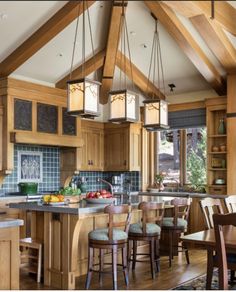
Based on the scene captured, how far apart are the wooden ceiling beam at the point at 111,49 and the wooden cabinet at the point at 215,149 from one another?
6.20ft

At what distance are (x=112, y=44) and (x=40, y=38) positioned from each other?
1.37 metres

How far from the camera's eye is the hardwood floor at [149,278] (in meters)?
4.42

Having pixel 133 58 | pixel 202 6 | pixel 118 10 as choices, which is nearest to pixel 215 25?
pixel 118 10

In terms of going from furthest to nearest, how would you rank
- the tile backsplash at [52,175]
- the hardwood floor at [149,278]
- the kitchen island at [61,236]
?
the tile backsplash at [52,175] < the hardwood floor at [149,278] < the kitchen island at [61,236]

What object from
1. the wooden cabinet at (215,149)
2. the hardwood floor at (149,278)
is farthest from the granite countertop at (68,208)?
the wooden cabinet at (215,149)

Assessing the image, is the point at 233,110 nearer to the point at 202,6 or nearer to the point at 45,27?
the point at 45,27

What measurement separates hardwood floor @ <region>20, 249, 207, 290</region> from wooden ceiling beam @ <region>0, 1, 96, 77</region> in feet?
10.1

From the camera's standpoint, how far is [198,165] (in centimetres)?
745

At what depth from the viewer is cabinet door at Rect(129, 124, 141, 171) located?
7.81 metres

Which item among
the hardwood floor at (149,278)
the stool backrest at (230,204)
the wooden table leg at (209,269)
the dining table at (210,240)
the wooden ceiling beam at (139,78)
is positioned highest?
the wooden ceiling beam at (139,78)

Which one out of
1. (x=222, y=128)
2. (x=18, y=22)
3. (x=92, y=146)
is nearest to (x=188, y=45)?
(x=222, y=128)

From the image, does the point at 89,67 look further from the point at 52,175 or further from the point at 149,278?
the point at 149,278

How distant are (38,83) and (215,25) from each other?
3172 mm

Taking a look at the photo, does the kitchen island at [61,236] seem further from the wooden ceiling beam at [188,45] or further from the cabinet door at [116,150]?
the cabinet door at [116,150]
